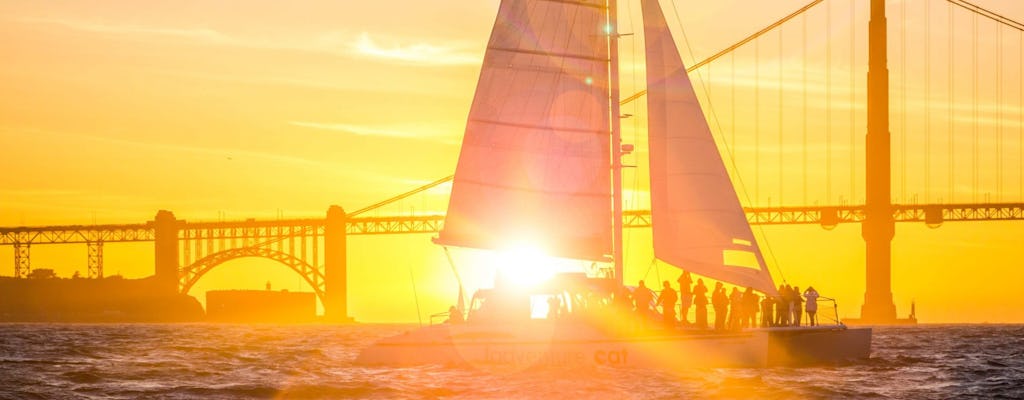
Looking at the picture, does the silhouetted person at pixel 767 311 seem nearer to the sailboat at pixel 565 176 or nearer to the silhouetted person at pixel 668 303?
the sailboat at pixel 565 176

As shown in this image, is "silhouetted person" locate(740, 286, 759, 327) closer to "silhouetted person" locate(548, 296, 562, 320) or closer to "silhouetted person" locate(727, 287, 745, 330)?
"silhouetted person" locate(727, 287, 745, 330)

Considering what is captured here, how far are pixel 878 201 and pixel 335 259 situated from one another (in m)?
42.2

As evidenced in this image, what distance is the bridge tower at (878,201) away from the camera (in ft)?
291

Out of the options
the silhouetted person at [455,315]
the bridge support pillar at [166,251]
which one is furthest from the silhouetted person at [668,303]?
the bridge support pillar at [166,251]

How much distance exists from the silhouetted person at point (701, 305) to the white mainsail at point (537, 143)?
5.97ft

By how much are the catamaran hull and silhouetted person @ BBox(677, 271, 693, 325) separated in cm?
113

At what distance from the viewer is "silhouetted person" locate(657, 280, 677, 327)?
Answer: 1066 inches

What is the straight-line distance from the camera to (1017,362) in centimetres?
3672

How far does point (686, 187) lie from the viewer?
28531 millimetres

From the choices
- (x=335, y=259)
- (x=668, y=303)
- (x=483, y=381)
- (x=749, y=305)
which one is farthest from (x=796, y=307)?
(x=335, y=259)

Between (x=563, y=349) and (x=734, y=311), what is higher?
(x=734, y=311)

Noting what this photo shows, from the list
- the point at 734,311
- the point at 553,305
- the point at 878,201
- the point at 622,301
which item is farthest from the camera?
the point at 878,201

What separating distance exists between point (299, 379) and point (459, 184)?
5006 mm

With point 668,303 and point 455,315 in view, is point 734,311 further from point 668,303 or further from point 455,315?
point 455,315
